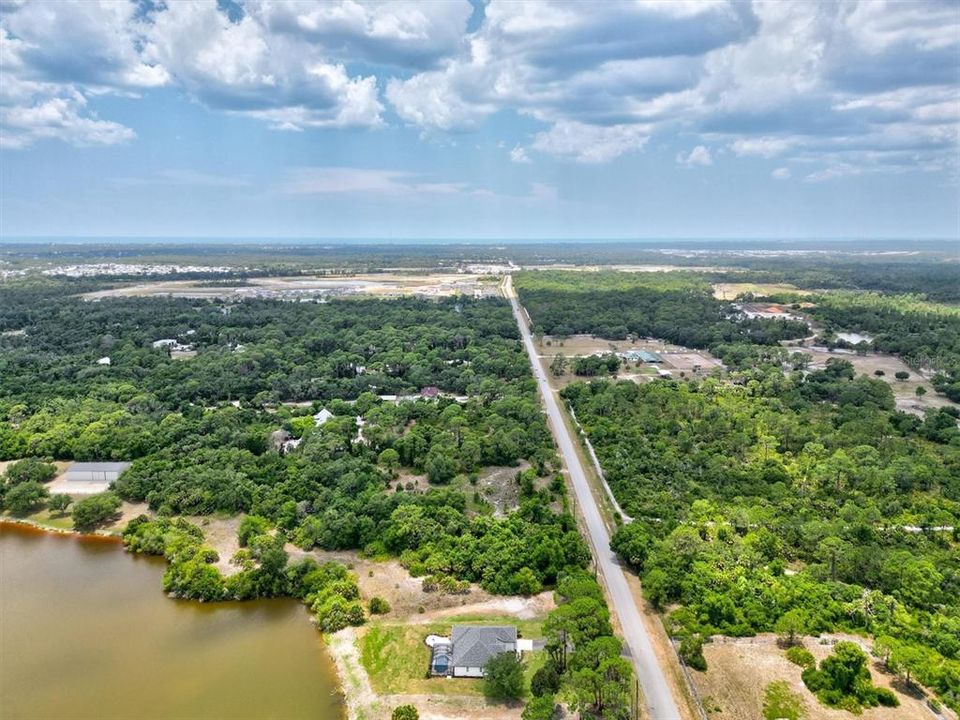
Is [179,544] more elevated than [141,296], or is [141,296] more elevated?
[141,296]

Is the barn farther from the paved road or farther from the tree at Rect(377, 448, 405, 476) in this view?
the paved road

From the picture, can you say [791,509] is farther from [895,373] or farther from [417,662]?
[895,373]

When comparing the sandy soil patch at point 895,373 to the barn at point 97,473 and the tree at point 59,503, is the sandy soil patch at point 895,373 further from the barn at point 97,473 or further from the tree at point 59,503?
the tree at point 59,503

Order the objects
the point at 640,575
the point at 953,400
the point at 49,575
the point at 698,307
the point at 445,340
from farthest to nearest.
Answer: the point at 698,307 < the point at 445,340 < the point at 953,400 < the point at 49,575 < the point at 640,575

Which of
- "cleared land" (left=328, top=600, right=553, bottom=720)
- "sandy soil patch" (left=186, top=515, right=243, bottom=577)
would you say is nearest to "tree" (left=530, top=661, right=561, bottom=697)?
"cleared land" (left=328, top=600, right=553, bottom=720)

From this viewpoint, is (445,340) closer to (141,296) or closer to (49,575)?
(49,575)

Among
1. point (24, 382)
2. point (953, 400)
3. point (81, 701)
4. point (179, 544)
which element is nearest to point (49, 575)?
point (179, 544)
